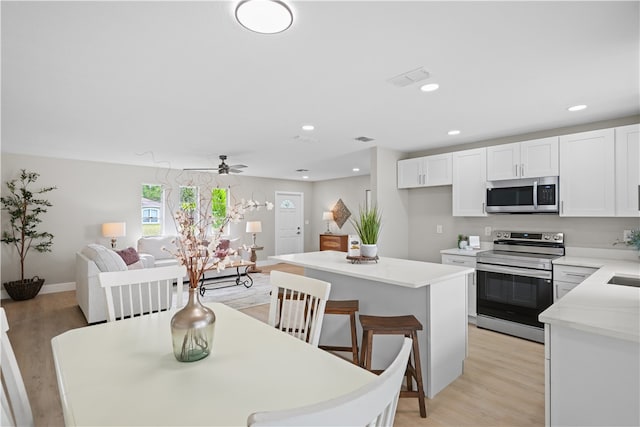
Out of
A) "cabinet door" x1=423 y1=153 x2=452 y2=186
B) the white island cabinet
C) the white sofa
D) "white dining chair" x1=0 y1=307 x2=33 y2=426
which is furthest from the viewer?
"cabinet door" x1=423 y1=153 x2=452 y2=186

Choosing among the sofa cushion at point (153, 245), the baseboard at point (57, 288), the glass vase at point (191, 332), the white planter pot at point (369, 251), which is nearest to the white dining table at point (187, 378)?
the glass vase at point (191, 332)

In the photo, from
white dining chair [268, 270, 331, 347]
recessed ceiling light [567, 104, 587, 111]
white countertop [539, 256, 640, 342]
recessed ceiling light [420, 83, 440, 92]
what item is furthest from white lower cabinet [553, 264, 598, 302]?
white dining chair [268, 270, 331, 347]

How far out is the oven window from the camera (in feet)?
12.2

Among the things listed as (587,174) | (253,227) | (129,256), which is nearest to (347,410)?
(587,174)

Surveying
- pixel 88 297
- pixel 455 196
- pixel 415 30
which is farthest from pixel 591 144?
pixel 88 297

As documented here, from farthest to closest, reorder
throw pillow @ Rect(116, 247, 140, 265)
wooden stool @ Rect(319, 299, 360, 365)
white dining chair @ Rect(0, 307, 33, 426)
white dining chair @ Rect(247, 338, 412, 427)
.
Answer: throw pillow @ Rect(116, 247, 140, 265)
wooden stool @ Rect(319, 299, 360, 365)
white dining chair @ Rect(0, 307, 33, 426)
white dining chair @ Rect(247, 338, 412, 427)

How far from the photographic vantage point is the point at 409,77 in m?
2.40

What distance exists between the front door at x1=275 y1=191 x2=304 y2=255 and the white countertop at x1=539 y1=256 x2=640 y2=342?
732cm

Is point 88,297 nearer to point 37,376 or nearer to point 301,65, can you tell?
point 37,376

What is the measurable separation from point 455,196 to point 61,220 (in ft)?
21.4

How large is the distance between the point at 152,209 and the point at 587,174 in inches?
282

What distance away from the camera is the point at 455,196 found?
438cm

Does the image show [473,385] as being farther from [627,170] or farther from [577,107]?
[577,107]

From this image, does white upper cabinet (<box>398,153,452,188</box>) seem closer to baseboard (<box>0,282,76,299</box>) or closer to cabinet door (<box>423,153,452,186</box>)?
cabinet door (<box>423,153,452,186</box>)
